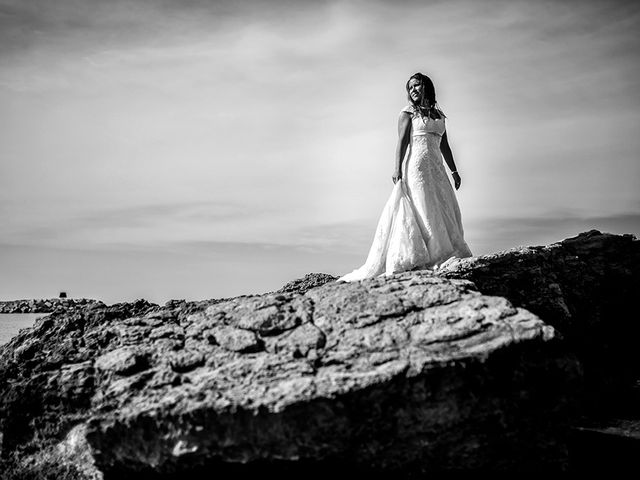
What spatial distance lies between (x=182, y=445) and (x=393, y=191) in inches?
239

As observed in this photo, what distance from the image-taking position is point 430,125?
29.6 feet

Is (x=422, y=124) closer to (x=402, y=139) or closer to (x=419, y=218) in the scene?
(x=402, y=139)

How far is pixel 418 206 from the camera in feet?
29.0

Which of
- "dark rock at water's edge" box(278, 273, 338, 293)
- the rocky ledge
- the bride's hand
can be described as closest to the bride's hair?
the bride's hand

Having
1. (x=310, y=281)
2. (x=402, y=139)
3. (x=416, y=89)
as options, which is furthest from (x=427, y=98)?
(x=310, y=281)

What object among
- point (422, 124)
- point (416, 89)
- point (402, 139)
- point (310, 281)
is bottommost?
point (310, 281)

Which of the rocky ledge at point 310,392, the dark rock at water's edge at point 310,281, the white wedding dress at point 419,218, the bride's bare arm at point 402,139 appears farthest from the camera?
the dark rock at water's edge at point 310,281

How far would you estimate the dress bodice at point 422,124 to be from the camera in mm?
9008

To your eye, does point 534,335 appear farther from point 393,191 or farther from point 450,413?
point 393,191

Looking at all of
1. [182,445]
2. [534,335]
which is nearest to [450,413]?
[534,335]

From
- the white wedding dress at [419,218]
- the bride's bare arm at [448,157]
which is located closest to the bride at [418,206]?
the white wedding dress at [419,218]

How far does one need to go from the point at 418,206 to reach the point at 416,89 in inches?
78.7

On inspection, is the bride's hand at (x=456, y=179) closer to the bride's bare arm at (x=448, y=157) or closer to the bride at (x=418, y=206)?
the bride's bare arm at (x=448, y=157)

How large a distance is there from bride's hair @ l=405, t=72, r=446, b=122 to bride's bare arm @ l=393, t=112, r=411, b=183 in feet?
0.75
